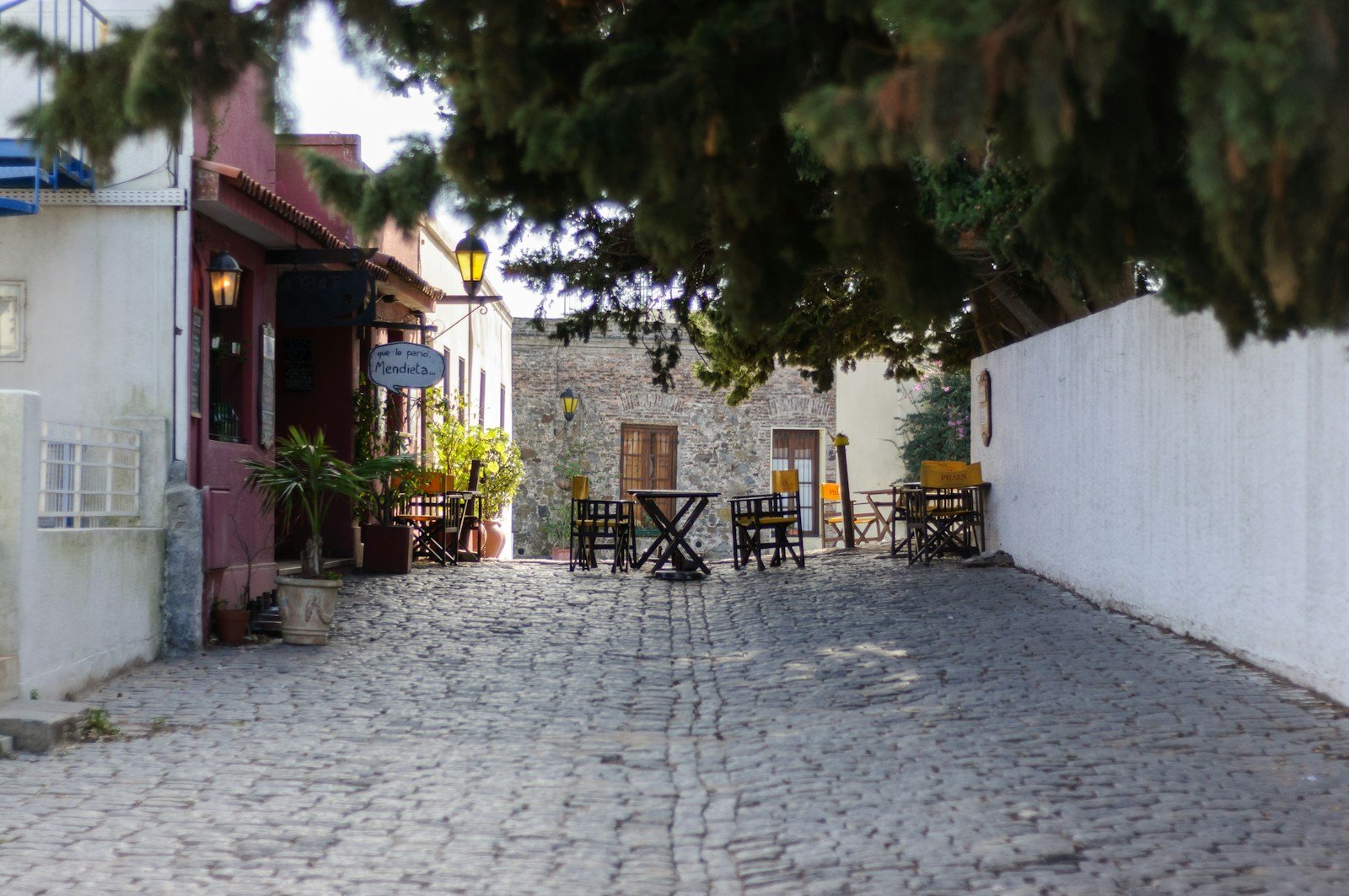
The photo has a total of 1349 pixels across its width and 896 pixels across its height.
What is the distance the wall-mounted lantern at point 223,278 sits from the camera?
9289mm

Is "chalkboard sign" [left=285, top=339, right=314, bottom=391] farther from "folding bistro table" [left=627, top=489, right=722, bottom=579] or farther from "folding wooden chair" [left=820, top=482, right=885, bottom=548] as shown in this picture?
"folding wooden chair" [left=820, top=482, right=885, bottom=548]

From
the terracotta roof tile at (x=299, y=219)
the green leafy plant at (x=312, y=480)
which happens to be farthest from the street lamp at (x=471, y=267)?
the green leafy plant at (x=312, y=480)

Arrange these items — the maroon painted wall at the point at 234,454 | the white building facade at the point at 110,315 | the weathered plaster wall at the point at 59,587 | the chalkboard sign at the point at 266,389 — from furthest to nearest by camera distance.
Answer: the chalkboard sign at the point at 266,389 → the maroon painted wall at the point at 234,454 → the white building facade at the point at 110,315 → the weathered plaster wall at the point at 59,587

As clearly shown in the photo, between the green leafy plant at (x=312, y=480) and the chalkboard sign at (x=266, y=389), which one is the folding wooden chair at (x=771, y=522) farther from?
the green leafy plant at (x=312, y=480)

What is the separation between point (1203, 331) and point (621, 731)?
13.6ft

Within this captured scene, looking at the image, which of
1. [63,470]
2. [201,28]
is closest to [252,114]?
[63,470]

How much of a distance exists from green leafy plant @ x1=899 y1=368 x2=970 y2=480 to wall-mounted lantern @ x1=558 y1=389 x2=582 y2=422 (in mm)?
5806

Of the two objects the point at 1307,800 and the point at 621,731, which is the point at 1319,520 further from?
the point at 621,731

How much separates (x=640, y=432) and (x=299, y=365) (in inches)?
473

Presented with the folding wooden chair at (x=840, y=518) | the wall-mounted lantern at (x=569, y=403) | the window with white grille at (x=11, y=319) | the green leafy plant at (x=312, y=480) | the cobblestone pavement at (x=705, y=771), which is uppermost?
the wall-mounted lantern at (x=569, y=403)

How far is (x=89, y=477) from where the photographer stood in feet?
26.5

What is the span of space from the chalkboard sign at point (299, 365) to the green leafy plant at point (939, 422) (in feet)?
36.9

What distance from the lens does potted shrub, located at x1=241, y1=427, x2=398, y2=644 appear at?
9117 mm

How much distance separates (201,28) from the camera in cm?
375
